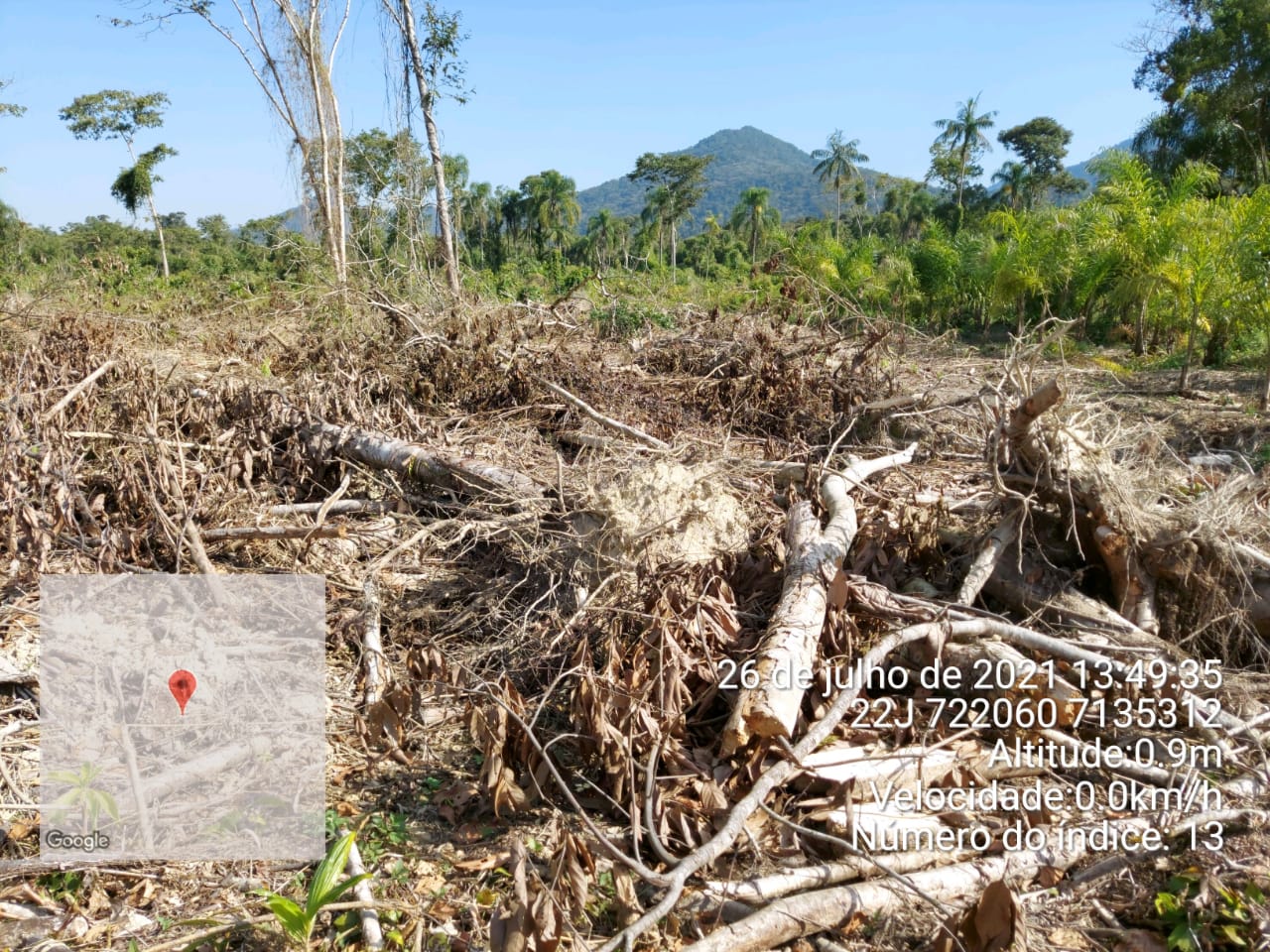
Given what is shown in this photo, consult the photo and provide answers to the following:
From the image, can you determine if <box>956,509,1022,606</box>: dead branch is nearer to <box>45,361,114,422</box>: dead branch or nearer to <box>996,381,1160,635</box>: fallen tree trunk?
<box>996,381,1160,635</box>: fallen tree trunk

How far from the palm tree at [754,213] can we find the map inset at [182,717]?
52.3 metres

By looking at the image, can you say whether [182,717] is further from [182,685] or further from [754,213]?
[754,213]

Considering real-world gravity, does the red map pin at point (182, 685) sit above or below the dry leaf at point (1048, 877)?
above

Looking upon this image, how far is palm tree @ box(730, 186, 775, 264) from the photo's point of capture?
184 ft

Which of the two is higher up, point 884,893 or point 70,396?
point 70,396

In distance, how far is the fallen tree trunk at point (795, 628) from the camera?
2633mm

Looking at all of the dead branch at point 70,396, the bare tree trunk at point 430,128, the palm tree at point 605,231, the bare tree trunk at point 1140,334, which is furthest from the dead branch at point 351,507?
the palm tree at point 605,231

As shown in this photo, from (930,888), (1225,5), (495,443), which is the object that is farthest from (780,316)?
(1225,5)

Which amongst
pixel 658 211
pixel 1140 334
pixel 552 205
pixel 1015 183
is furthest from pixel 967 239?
pixel 552 205

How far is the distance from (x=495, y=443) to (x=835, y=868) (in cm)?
364

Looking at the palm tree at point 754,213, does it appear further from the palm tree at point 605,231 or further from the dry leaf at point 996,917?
the dry leaf at point 996,917

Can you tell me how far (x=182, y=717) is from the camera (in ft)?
9.64

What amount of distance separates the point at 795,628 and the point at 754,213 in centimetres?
5882

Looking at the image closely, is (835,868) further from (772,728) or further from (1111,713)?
(1111,713)
